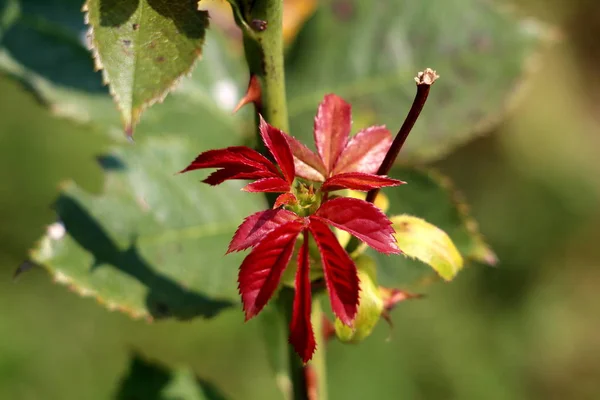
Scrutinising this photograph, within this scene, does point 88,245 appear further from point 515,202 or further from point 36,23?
point 515,202

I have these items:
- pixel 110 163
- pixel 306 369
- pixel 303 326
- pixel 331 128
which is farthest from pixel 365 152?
pixel 110 163

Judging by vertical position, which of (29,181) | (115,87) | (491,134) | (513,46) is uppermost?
(513,46)

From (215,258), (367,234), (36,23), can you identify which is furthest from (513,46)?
(36,23)

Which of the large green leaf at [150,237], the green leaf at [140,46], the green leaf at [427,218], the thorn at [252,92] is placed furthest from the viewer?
the green leaf at [427,218]

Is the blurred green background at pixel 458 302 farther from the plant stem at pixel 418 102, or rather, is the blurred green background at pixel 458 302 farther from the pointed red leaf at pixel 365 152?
the plant stem at pixel 418 102

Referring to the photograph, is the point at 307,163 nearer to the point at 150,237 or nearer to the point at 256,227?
the point at 256,227

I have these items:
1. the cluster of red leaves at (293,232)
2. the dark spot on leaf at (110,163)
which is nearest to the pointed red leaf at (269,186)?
the cluster of red leaves at (293,232)

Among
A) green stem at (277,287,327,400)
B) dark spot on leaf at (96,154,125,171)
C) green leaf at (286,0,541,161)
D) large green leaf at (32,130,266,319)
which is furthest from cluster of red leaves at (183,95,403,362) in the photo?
green leaf at (286,0,541,161)
